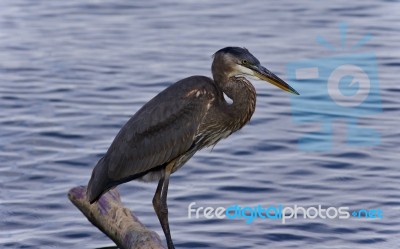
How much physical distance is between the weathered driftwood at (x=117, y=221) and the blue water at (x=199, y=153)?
1.07 meters

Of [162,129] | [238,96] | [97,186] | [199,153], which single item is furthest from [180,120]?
[199,153]

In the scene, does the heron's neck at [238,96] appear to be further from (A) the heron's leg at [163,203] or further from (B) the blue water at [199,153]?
(B) the blue water at [199,153]

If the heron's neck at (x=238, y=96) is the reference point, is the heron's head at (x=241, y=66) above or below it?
above

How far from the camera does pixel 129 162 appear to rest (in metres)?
9.43

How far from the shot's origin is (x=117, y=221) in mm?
8984

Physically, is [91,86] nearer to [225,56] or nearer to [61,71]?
[61,71]

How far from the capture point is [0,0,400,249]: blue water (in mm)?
10781

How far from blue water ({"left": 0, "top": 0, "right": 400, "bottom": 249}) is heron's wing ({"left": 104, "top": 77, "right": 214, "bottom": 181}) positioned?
1.13 m

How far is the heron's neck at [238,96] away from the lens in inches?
373

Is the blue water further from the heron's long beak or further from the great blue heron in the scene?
the heron's long beak

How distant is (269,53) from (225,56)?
7.30 m

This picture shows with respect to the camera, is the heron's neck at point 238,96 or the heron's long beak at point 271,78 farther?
the heron's neck at point 238,96

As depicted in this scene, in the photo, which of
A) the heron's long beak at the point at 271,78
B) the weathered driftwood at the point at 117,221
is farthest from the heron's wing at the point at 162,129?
the heron's long beak at the point at 271,78

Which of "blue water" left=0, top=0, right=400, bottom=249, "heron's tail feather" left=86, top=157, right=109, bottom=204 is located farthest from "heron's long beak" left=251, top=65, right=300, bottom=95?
"blue water" left=0, top=0, right=400, bottom=249
